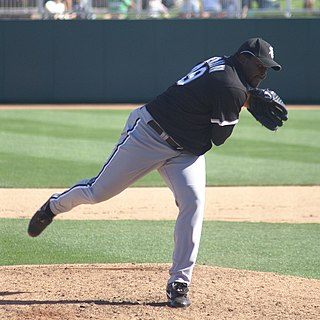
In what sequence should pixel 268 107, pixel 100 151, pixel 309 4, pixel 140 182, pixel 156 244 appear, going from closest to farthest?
pixel 268 107, pixel 156 244, pixel 140 182, pixel 100 151, pixel 309 4

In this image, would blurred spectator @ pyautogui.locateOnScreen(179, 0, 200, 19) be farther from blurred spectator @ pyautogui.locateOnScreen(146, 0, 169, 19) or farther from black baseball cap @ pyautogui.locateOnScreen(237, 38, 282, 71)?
black baseball cap @ pyautogui.locateOnScreen(237, 38, 282, 71)

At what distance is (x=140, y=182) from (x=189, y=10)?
407 inches

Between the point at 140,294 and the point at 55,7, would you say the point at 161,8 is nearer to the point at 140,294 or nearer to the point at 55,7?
the point at 55,7

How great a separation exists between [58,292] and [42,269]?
28.1 inches

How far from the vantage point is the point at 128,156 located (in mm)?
5191

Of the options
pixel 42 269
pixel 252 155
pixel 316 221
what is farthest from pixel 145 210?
pixel 252 155

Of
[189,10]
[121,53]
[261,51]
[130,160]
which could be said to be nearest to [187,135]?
[130,160]

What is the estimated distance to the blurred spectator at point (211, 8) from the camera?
20.6 m

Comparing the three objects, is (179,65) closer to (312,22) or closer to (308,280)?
(312,22)

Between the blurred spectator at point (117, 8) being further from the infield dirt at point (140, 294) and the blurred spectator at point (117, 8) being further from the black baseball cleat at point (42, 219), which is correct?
the black baseball cleat at point (42, 219)

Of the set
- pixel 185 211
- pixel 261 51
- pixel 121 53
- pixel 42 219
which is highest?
pixel 261 51

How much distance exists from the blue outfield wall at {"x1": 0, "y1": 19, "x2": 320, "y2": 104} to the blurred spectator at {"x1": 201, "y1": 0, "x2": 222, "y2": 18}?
0.54 meters

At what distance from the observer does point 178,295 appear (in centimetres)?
513

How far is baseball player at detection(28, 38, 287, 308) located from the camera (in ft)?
16.4
